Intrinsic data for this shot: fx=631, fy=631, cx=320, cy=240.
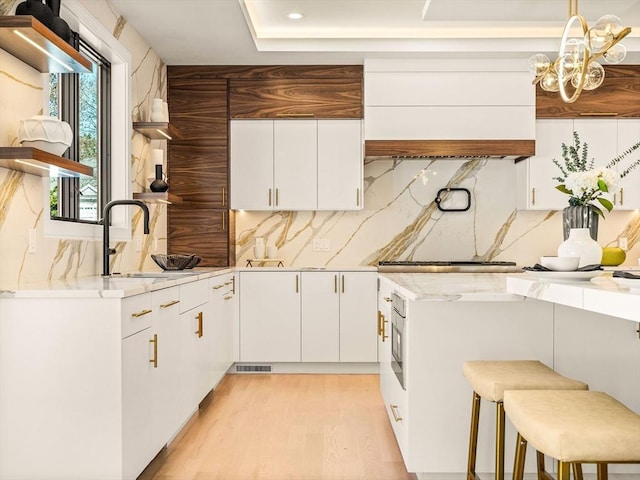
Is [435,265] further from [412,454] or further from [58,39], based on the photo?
[58,39]

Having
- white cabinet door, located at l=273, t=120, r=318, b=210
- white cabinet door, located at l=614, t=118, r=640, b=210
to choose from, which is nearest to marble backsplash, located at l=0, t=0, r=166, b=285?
white cabinet door, located at l=273, t=120, r=318, b=210

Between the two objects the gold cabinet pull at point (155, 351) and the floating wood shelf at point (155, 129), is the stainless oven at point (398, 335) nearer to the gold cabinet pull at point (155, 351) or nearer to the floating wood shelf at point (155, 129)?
the gold cabinet pull at point (155, 351)

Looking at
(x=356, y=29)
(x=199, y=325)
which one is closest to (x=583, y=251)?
(x=199, y=325)

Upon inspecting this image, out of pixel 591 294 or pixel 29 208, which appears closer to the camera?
pixel 591 294

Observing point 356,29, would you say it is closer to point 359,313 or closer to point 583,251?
point 359,313

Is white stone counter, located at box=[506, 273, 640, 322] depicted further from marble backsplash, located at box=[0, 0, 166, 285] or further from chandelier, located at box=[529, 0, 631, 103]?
marble backsplash, located at box=[0, 0, 166, 285]

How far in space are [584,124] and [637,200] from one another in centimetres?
76

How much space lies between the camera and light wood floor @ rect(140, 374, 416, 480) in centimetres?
292

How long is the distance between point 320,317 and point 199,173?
61.4 inches

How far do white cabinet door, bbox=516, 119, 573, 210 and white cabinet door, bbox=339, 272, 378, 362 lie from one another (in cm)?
152

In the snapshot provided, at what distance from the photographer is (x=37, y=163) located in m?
2.54

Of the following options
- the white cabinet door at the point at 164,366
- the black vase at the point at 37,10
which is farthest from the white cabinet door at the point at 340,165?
the black vase at the point at 37,10

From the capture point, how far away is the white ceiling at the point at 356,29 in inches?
166

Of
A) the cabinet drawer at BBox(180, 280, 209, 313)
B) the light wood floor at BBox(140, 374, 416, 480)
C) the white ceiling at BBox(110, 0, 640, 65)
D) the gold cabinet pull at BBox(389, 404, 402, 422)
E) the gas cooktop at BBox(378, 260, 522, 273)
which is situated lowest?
the light wood floor at BBox(140, 374, 416, 480)
